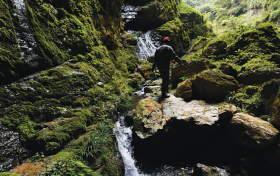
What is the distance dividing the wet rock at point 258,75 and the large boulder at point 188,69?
142 centimetres

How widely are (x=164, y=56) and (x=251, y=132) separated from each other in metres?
3.67

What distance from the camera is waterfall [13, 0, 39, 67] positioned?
3662 mm

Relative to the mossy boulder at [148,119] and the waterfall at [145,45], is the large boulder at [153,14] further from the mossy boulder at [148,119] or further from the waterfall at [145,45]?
the mossy boulder at [148,119]

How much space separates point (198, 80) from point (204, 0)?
56053 mm

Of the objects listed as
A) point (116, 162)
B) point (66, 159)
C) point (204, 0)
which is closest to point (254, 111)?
point (116, 162)

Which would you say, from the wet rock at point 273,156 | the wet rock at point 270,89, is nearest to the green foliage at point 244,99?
the wet rock at point 270,89

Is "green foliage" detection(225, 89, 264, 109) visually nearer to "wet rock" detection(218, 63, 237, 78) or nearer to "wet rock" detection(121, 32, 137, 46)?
"wet rock" detection(218, 63, 237, 78)

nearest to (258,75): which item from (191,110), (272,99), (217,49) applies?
(272,99)

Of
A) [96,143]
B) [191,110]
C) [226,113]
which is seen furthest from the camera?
[191,110]

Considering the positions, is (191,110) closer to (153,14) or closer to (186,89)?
(186,89)

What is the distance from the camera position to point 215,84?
4.28m

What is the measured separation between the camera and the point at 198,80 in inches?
185

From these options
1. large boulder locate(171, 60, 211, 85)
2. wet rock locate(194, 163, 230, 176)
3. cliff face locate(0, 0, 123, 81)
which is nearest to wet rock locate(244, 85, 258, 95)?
large boulder locate(171, 60, 211, 85)

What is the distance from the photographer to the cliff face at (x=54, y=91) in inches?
111
